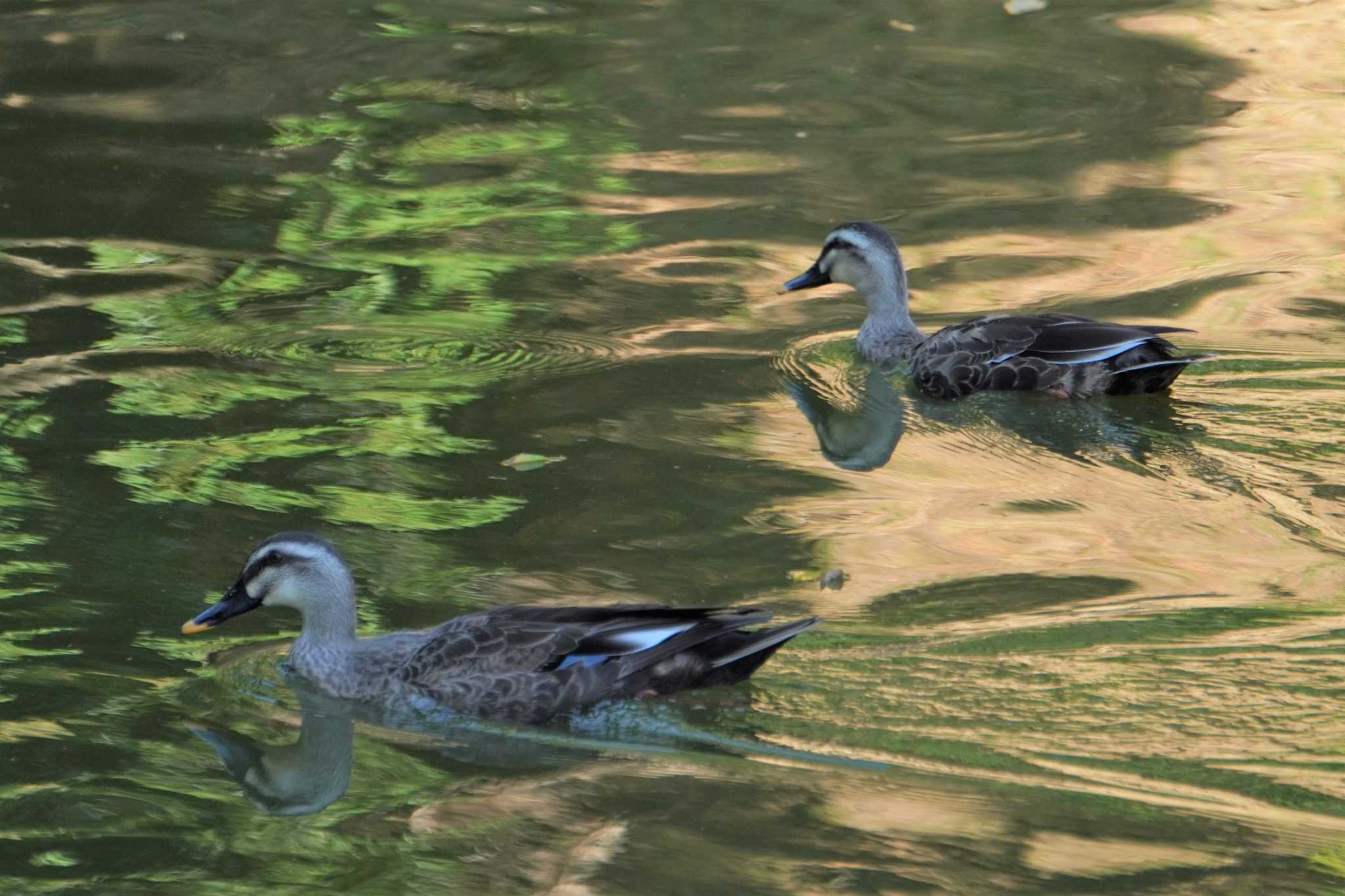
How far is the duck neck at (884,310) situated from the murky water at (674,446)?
23cm

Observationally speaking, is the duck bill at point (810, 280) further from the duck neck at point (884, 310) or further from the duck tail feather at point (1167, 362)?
the duck tail feather at point (1167, 362)

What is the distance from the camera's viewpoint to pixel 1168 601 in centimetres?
794

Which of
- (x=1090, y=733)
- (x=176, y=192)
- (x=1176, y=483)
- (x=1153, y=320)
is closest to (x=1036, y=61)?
(x=1153, y=320)

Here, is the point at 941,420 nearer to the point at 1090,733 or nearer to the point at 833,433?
the point at 833,433

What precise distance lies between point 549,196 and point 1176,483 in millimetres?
6470

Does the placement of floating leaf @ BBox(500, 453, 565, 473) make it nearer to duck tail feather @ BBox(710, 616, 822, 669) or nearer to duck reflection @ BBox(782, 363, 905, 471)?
duck reflection @ BBox(782, 363, 905, 471)

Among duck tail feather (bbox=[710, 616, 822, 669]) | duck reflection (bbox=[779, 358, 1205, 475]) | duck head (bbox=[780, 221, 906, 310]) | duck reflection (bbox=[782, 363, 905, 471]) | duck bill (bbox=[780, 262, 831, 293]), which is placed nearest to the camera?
duck tail feather (bbox=[710, 616, 822, 669])

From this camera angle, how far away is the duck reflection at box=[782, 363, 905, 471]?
10219mm

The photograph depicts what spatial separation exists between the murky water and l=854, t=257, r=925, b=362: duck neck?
23 cm

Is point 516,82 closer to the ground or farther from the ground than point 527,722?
farther from the ground

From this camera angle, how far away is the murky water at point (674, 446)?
646 cm

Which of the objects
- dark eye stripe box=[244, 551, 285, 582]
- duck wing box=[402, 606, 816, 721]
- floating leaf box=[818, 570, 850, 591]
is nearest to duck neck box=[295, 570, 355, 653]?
dark eye stripe box=[244, 551, 285, 582]

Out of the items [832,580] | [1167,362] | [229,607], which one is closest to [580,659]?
[832,580]

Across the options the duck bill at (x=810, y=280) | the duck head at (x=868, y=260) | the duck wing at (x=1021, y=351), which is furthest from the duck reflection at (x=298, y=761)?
the duck bill at (x=810, y=280)
